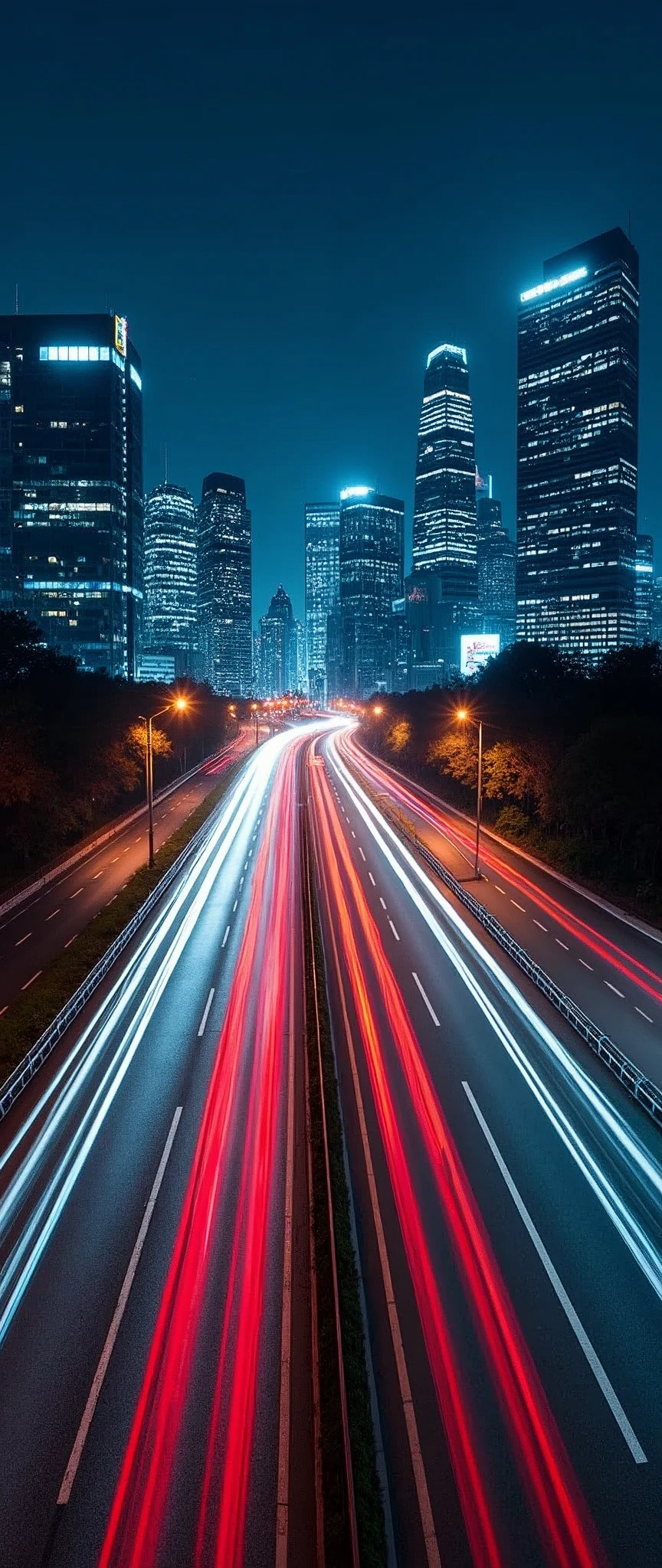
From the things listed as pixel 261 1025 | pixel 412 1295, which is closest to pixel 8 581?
pixel 261 1025

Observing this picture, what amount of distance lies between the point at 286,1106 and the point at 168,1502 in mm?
9447

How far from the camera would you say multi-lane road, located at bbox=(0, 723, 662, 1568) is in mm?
9617

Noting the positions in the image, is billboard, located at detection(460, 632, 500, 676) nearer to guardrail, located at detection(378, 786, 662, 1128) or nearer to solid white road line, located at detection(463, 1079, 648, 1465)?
guardrail, located at detection(378, 786, 662, 1128)

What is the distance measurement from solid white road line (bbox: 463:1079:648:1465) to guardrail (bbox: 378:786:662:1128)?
176 inches

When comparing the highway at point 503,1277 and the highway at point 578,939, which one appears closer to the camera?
the highway at point 503,1277

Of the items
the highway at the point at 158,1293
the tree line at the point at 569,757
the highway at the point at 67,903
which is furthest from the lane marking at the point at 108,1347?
the tree line at the point at 569,757

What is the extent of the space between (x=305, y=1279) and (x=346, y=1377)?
8.08 ft

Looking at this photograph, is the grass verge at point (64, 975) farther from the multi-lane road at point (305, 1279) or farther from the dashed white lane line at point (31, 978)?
the multi-lane road at point (305, 1279)

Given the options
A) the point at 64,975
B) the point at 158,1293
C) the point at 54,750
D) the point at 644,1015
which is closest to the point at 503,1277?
the point at 158,1293

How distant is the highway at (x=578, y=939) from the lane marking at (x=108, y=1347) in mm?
13736

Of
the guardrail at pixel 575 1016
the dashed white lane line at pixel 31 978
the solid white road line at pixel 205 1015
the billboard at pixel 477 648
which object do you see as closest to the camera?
the guardrail at pixel 575 1016

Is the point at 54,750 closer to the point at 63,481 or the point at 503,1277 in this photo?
the point at 503,1277

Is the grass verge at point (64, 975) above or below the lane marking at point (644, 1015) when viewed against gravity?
above

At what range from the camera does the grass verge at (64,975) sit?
2153 centimetres
